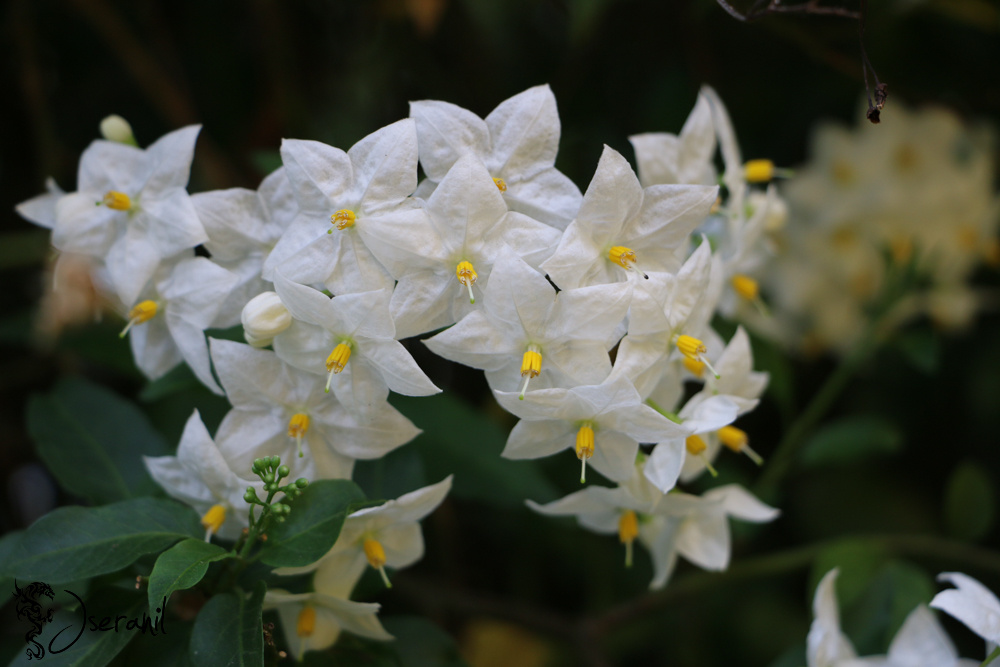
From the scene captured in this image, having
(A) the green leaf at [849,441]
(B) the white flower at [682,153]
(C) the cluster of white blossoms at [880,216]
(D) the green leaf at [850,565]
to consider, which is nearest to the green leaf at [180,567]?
(B) the white flower at [682,153]

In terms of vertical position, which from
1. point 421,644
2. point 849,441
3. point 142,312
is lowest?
point 421,644

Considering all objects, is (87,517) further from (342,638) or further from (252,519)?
(342,638)

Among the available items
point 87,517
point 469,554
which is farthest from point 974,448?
point 87,517

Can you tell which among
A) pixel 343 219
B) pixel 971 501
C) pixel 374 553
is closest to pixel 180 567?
pixel 374 553

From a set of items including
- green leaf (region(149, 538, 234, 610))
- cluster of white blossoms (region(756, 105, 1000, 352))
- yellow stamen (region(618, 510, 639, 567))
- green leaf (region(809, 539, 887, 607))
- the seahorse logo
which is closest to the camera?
green leaf (region(149, 538, 234, 610))

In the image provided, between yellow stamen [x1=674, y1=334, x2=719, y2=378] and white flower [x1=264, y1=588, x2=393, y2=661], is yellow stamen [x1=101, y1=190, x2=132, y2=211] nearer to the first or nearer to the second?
white flower [x1=264, y1=588, x2=393, y2=661]

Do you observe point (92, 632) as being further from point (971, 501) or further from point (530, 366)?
point (971, 501)

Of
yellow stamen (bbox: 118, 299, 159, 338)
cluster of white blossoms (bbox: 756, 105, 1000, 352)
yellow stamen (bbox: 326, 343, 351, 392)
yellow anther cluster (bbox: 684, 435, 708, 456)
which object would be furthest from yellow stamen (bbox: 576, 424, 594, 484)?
cluster of white blossoms (bbox: 756, 105, 1000, 352)
